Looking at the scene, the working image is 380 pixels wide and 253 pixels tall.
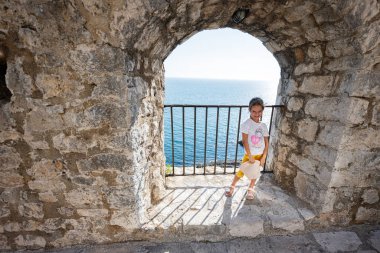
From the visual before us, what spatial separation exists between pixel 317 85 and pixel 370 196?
4.47 ft

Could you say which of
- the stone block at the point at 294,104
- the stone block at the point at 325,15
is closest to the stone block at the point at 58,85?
the stone block at the point at 325,15

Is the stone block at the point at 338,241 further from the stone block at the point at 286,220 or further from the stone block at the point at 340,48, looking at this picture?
the stone block at the point at 340,48

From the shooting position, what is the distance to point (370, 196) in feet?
7.38

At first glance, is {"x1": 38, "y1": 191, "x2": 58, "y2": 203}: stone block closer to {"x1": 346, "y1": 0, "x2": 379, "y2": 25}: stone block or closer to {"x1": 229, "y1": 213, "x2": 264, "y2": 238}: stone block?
{"x1": 229, "y1": 213, "x2": 264, "y2": 238}: stone block

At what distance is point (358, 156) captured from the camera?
2.08 m

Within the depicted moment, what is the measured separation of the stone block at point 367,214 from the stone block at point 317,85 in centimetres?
139

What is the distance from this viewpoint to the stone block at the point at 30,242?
78.8 inches

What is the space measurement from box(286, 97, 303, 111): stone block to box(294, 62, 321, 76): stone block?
12.7 inches

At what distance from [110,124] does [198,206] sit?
4.64ft

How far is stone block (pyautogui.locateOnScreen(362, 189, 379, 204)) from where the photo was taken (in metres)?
2.23

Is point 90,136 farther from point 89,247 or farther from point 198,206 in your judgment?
point 198,206

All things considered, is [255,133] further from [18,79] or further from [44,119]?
[18,79]

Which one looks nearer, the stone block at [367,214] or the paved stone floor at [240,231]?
the paved stone floor at [240,231]

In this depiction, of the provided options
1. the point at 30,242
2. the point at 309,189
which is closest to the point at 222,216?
the point at 309,189
